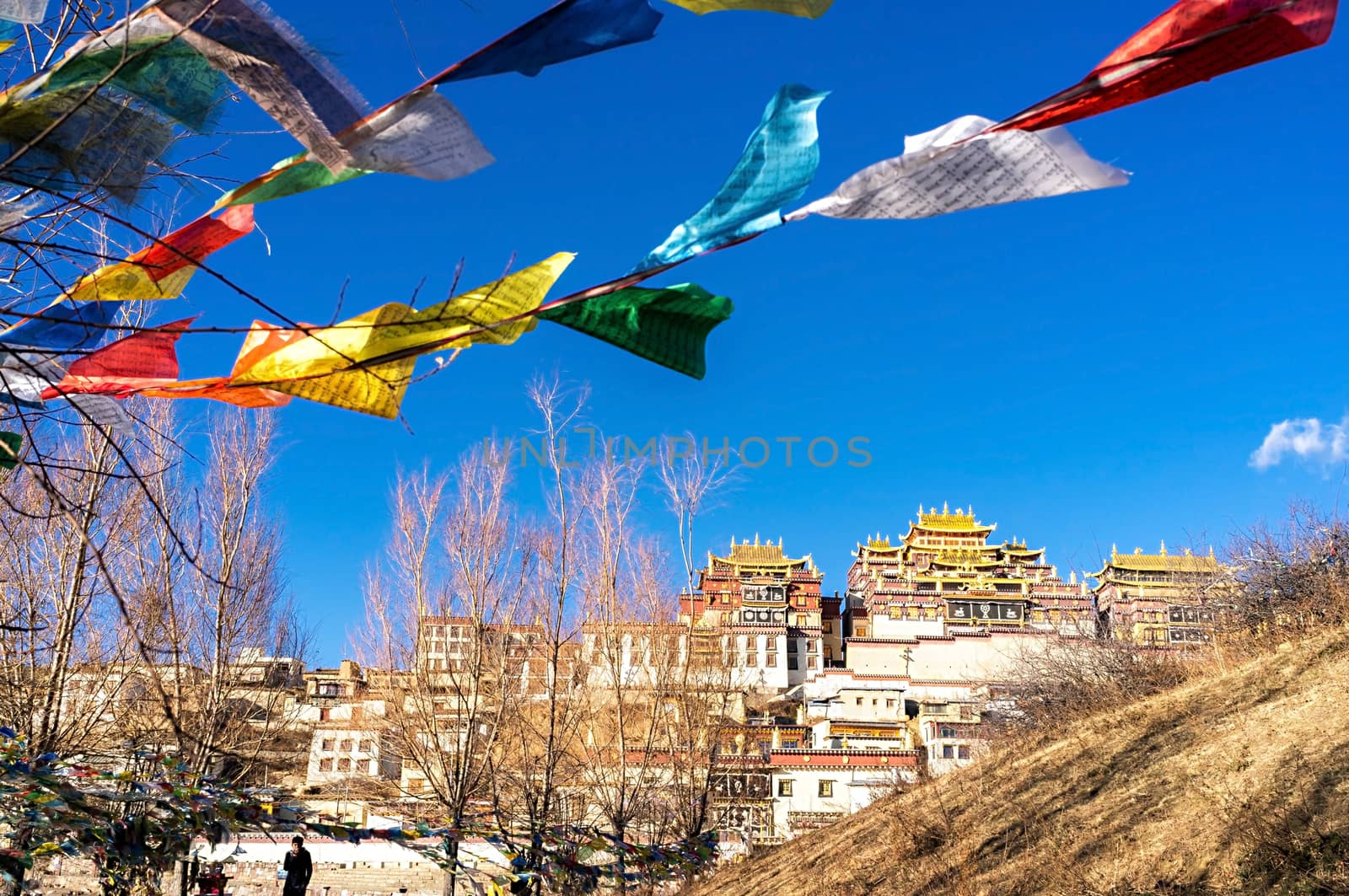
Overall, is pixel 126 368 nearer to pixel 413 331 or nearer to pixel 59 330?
pixel 59 330

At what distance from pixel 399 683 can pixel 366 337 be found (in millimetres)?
15079

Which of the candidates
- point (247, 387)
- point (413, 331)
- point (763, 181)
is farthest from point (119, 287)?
point (763, 181)

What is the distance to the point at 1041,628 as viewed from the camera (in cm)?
3844

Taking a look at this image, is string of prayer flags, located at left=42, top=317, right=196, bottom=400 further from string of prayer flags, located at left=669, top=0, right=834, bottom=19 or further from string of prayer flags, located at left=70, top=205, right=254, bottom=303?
string of prayer flags, located at left=669, top=0, right=834, bottom=19

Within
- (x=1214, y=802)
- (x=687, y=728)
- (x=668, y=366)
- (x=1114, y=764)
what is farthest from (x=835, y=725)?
(x=668, y=366)

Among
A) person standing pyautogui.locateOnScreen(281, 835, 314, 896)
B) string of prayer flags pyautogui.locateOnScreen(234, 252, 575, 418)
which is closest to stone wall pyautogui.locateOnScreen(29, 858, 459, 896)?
person standing pyautogui.locateOnScreen(281, 835, 314, 896)

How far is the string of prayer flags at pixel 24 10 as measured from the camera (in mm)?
1994

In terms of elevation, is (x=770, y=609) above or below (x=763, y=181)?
above

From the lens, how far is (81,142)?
2.05 m

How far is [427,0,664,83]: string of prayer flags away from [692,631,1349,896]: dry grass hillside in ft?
13.9

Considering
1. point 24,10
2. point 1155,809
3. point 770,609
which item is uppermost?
point 770,609

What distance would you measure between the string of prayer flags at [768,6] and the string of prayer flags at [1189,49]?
467 mm

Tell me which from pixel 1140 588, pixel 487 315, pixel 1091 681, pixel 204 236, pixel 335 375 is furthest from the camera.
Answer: pixel 1140 588

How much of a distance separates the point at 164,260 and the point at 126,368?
53cm
